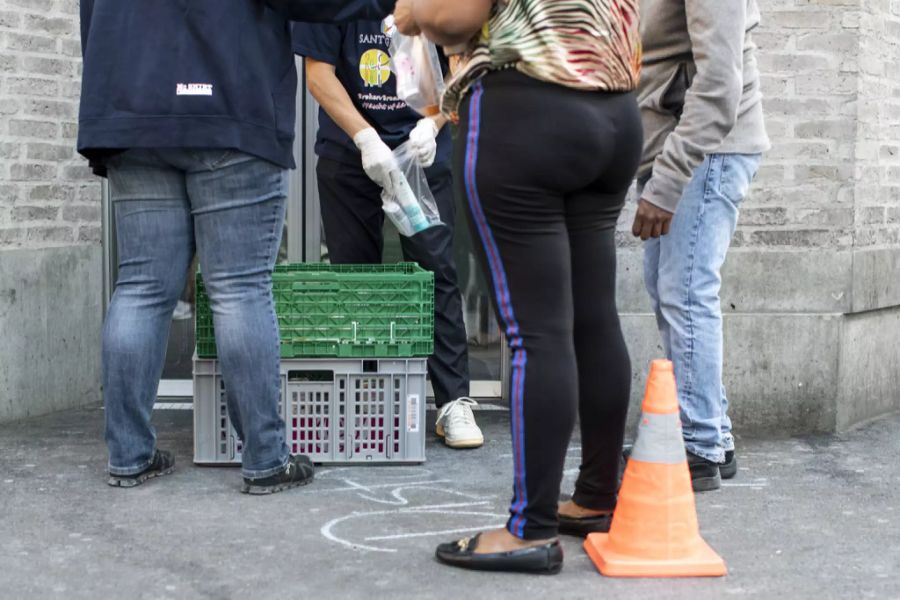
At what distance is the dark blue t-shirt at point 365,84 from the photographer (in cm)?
498

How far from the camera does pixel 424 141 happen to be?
4.90 metres

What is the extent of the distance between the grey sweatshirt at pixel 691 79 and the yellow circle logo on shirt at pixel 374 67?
1.15 meters

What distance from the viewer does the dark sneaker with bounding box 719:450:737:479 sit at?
15.1 feet

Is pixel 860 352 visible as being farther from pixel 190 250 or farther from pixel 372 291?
pixel 190 250

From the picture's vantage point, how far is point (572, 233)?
3.53m

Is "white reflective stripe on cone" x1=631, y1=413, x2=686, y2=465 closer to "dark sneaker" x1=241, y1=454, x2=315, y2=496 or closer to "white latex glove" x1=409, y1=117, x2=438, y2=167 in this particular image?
"dark sneaker" x1=241, y1=454, x2=315, y2=496

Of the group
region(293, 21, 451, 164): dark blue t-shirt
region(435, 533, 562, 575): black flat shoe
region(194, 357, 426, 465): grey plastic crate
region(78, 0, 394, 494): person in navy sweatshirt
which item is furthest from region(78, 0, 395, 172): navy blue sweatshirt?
region(435, 533, 562, 575): black flat shoe

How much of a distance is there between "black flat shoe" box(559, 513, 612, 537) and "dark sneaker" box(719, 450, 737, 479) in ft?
3.22

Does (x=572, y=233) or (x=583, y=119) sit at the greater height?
(x=583, y=119)

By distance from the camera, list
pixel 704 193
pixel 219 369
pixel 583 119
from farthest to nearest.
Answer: pixel 219 369
pixel 704 193
pixel 583 119

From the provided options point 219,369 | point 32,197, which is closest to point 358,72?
point 219,369

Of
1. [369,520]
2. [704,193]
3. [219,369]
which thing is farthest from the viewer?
[219,369]

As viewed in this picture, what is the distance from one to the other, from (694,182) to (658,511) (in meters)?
1.33

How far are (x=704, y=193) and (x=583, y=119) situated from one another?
1.16 m
